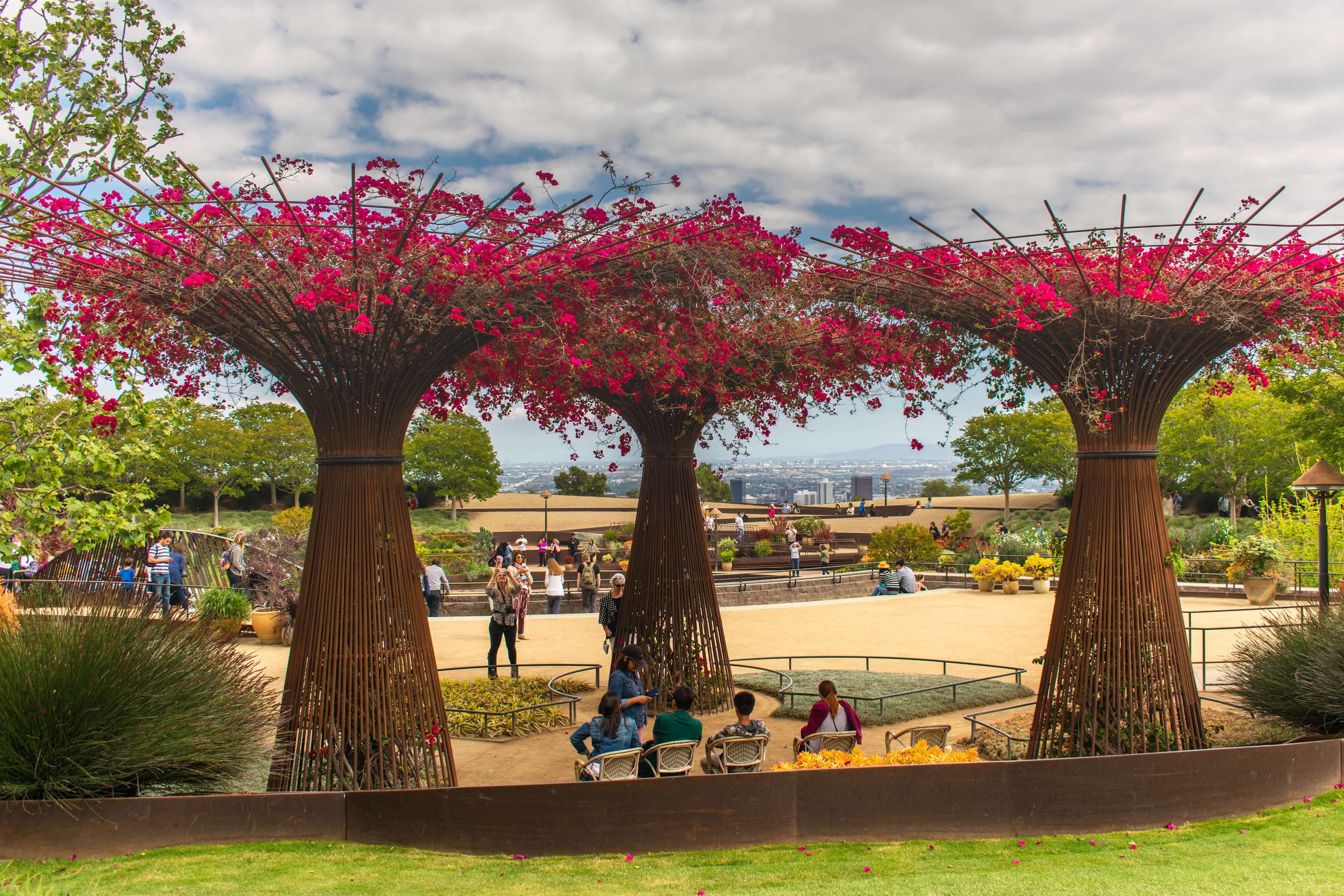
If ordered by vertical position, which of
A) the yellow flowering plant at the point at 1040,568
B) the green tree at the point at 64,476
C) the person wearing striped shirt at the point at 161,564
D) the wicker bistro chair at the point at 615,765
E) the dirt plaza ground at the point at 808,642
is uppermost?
the green tree at the point at 64,476

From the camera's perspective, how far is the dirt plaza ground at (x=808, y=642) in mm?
8305

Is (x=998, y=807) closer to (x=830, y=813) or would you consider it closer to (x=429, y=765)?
(x=830, y=813)

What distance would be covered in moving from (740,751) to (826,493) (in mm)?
57511

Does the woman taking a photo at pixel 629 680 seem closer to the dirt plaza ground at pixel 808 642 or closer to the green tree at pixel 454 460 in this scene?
the dirt plaza ground at pixel 808 642

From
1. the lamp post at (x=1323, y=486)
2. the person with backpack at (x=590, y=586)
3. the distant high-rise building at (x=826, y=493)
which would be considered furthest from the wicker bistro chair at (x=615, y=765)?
the distant high-rise building at (x=826, y=493)

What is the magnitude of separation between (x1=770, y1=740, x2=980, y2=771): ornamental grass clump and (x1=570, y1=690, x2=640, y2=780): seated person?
1.03 metres

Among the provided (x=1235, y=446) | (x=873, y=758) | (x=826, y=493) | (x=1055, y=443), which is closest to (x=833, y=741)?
(x=873, y=758)

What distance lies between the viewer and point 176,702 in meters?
5.30

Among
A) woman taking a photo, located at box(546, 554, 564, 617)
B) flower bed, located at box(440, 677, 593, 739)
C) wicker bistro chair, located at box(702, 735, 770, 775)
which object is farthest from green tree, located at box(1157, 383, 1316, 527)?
wicker bistro chair, located at box(702, 735, 770, 775)

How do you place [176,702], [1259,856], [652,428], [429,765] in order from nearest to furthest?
[1259,856] < [176,702] < [429,765] < [652,428]

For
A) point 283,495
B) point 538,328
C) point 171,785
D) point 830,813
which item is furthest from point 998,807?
point 283,495

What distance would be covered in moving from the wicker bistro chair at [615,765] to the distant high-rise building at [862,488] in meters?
44.9

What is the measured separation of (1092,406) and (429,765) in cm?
506

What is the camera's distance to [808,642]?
14.3 metres
